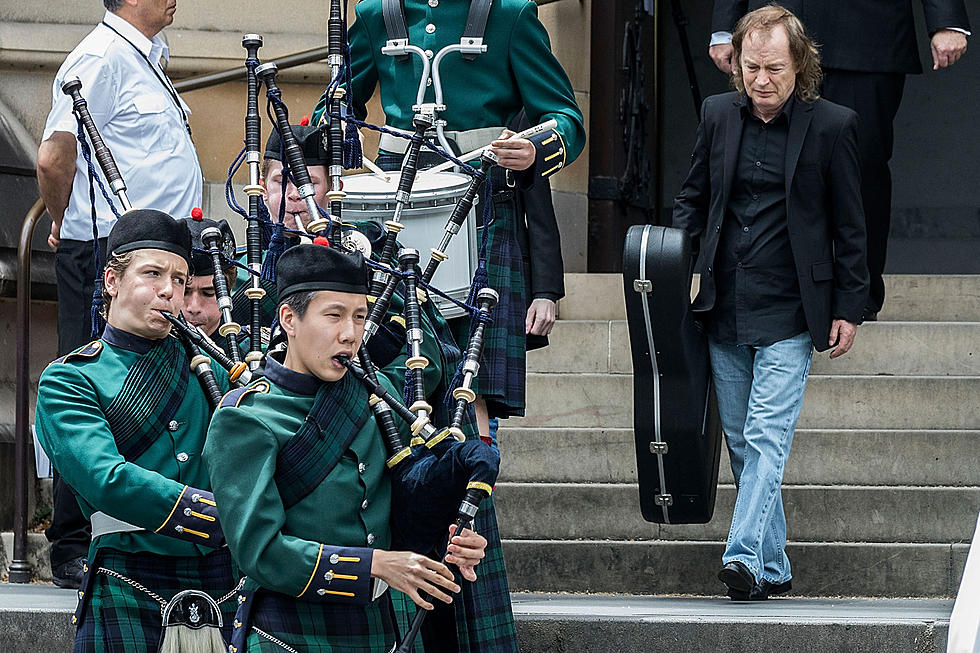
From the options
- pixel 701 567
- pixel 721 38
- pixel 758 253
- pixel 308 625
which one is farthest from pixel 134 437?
pixel 721 38

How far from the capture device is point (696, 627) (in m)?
4.54

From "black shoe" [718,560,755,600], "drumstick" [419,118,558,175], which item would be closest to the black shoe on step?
"black shoe" [718,560,755,600]

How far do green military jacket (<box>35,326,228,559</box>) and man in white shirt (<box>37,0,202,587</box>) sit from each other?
145cm

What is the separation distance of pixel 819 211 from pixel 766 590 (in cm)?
117

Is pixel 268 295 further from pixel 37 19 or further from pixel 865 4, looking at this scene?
pixel 37 19

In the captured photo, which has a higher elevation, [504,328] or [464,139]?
[464,139]

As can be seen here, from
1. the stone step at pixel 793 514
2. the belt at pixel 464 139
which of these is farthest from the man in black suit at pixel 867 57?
the belt at pixel 464 139

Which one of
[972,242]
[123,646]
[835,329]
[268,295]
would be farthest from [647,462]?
[972,242]

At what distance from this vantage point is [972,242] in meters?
11.0

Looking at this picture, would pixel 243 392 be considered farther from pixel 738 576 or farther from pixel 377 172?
pixel 738 576

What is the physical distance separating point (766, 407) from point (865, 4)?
1964mm

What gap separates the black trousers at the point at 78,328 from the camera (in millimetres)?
5344

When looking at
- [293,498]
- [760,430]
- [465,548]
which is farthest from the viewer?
[760,430]

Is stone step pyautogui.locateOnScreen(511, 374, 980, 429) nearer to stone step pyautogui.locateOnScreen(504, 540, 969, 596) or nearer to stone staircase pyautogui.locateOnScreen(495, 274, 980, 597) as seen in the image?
stone staircase pyautogui.locateOnScreen(495, 274, 980, 597)
